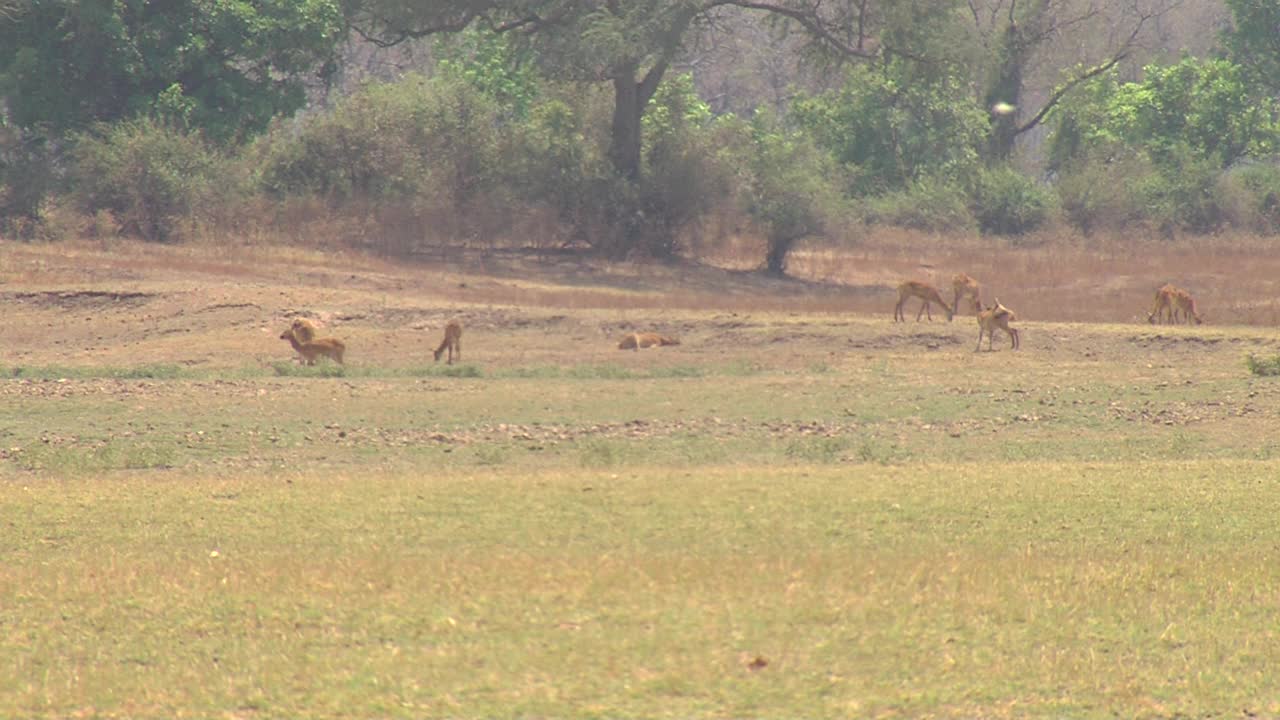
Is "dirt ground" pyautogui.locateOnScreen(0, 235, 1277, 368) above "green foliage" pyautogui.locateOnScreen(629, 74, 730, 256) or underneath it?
underneath

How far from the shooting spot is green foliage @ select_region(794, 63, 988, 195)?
54281mm

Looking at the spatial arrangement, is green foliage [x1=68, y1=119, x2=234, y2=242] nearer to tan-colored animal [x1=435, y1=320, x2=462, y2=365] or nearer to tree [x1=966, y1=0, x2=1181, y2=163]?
tan-colored animal [x1=435, y1=320, x2=462, y2=365]

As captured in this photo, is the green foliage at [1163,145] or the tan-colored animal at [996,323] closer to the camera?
the tan-colored animal at [996,323]

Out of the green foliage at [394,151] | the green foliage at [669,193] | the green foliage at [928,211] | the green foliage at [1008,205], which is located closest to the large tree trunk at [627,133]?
the green foliage at [669,193]

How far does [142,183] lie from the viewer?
1283 inches

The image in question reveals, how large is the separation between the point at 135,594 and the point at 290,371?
12.2 metres

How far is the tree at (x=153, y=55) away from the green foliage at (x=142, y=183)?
5.65ft

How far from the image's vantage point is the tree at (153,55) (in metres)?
34.6

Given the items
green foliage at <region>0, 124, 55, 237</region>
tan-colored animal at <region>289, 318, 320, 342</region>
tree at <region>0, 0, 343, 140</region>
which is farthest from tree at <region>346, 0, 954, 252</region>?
tan-colored animal at <region>289, 318, 320, 342</region>

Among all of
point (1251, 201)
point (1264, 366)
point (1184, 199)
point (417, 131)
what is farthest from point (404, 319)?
point (1251, 201)

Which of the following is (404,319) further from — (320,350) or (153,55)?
(153,55)

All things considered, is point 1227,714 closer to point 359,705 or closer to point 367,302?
point 359,705

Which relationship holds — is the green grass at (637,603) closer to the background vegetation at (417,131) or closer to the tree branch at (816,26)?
the background vegetation at (417,131)

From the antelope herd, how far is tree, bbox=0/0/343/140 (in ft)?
44.1
